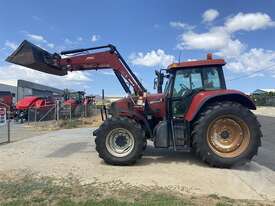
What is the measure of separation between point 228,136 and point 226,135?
0.18ft

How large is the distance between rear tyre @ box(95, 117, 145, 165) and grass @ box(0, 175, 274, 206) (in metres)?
1.96

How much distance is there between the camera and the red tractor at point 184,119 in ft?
31.4

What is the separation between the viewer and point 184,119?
10.1 m

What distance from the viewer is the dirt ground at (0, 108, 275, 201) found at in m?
7.50

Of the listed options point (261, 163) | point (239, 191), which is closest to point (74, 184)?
point (239, 191)

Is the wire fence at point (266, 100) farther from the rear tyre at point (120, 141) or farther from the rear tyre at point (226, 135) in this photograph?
the rear tyre at point (120, 141)

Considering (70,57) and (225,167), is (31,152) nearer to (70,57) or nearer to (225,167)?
(70,57)

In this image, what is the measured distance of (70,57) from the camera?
11266mm

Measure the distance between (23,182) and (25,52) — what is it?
4203 millimetres

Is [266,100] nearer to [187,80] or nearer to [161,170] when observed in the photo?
[187,80]

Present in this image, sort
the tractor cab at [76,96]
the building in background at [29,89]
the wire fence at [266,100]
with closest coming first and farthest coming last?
the tractor cab at [76,96]
the building in background at [29,89]
the wire fence at [266,100]

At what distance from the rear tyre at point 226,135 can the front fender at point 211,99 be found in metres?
0.18

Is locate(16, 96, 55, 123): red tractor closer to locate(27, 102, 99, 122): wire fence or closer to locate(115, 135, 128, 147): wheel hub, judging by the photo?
locate(27, 102, 99, 122): wire fence

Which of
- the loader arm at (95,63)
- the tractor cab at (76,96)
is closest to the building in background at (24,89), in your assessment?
the tractor cab at (76,96)
